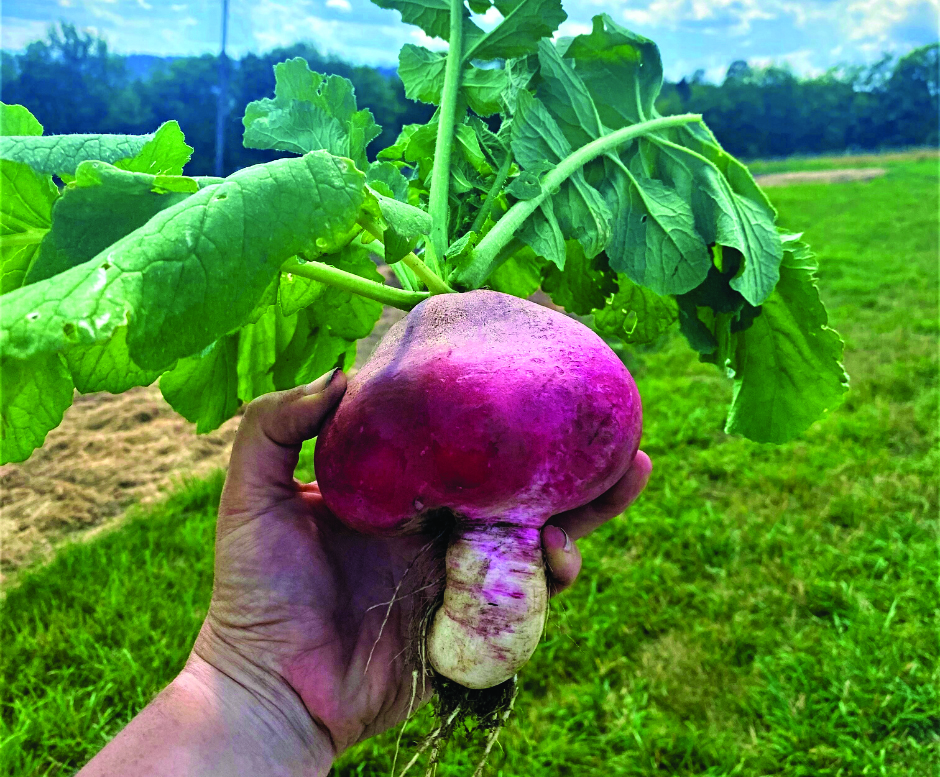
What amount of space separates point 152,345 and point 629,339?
148cm

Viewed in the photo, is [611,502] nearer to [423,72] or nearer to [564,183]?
[564,183]

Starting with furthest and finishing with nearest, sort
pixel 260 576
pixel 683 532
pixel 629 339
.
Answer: pixel 683 532 < pixel 629 339 < pixel 260 576

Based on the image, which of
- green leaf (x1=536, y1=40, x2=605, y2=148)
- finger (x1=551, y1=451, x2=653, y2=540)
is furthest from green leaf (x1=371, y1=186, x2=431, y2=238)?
green leaf (x1=536, y1=40, x2=605, y2=148)

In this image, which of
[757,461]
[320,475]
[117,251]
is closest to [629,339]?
[320,475]

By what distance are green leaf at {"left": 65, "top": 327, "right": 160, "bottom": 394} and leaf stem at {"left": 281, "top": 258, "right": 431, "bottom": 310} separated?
32cm

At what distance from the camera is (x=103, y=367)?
1248 mm

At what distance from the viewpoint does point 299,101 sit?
5.70ft

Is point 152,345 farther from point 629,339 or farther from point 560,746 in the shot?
point 560,746

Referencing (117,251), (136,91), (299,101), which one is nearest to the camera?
(117,251)

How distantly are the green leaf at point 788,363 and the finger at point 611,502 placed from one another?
1.78 feet

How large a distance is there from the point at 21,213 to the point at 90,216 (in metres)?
0.36

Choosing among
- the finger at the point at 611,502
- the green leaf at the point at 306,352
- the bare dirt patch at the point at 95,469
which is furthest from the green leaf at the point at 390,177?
the bare dirt patch at the point at 95,469

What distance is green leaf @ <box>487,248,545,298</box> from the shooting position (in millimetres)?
2096

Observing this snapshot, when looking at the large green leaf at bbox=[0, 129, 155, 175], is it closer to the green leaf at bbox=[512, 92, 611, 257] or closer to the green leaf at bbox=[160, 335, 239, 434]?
the green leaf at bbox=[160, 335, 239, 434]
